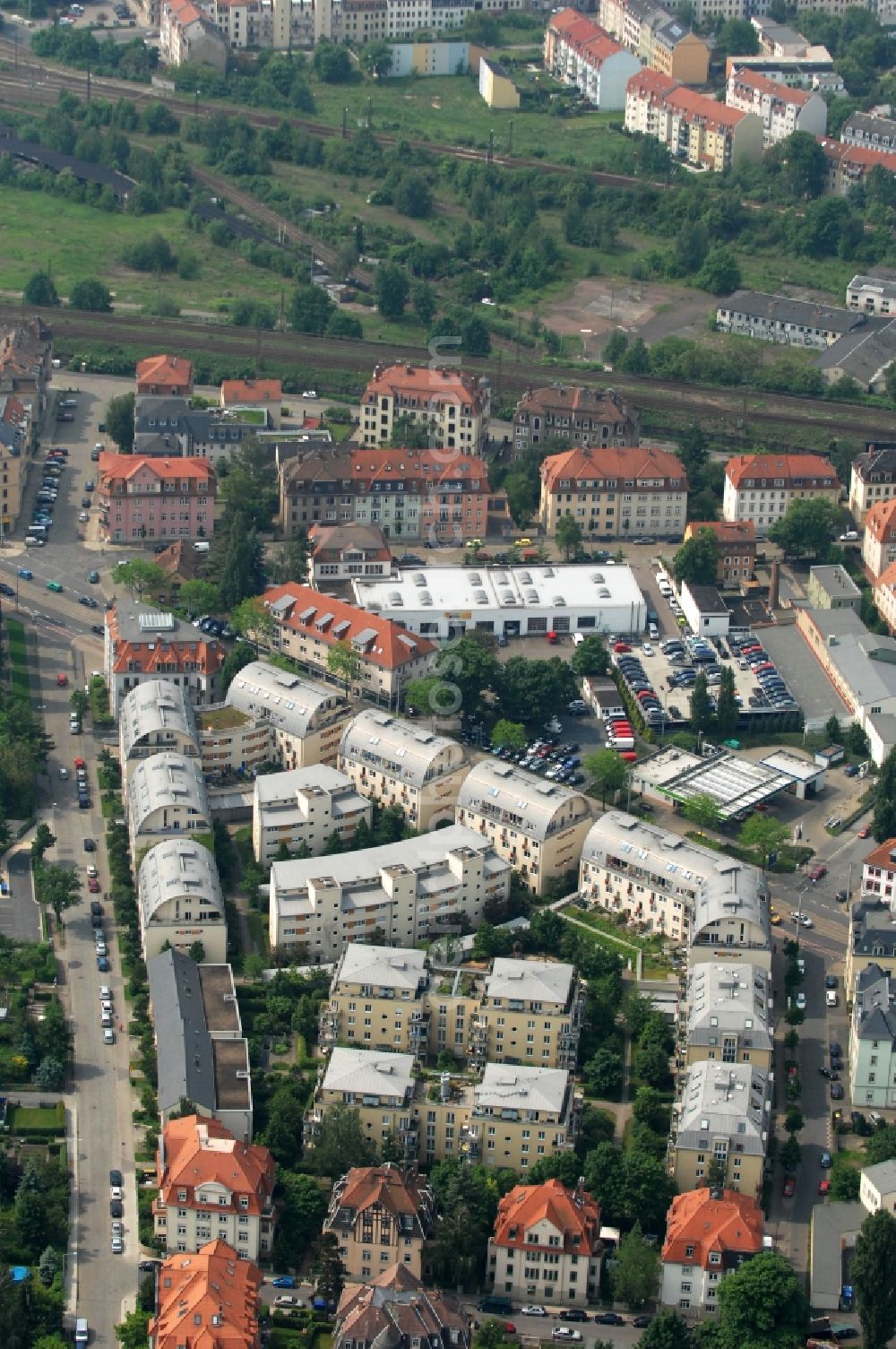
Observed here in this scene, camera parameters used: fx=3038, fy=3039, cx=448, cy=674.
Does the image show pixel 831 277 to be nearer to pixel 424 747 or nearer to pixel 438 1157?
pixel 424 747

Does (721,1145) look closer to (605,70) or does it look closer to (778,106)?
(778,106)

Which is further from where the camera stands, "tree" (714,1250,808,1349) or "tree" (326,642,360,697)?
"tree" (326,642,360,697)

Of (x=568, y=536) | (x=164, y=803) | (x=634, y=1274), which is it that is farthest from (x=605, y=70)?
(x=634, y=1274)

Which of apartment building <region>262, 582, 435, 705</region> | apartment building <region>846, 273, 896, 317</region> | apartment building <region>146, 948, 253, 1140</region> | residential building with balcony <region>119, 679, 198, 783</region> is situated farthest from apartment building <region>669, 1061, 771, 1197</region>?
apartment building <region>846, 273, 896, 317</region>

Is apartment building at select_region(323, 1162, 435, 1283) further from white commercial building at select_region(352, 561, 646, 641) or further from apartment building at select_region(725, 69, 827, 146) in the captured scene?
apartment building at select_region(725, 69, 827, 146)

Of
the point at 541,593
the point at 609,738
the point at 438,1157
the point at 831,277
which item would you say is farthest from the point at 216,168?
the point at 438,1157

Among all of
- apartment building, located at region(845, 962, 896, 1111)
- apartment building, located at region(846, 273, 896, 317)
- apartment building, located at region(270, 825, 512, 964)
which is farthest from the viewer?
apartment building, located at region(846, 273, 896, 317)

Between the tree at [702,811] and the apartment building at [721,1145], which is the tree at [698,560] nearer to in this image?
the tree at [702,811]

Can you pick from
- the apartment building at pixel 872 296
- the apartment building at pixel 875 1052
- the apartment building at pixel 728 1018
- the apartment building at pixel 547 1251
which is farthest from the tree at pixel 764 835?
the apartment building at pixel 872 296
